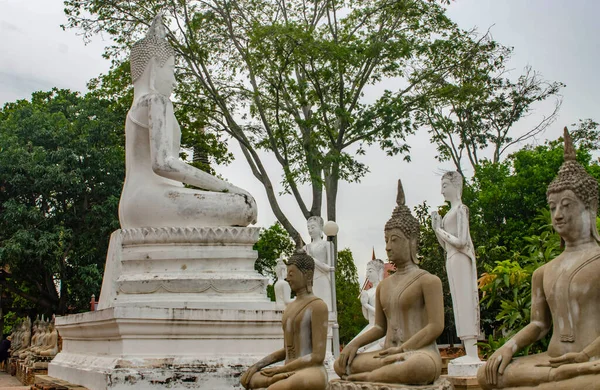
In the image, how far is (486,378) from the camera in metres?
4.28

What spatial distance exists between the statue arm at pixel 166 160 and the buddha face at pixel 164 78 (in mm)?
349

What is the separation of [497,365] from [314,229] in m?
11.3

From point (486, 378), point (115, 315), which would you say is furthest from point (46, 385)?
point (486, 378)

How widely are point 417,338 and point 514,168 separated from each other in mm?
25470

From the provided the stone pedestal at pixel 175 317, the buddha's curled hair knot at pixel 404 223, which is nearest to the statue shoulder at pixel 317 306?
the buddha's curled hair knot at pixel 404 223

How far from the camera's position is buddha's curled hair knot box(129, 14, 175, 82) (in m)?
10.4

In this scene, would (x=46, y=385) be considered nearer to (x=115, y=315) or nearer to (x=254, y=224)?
(x=115, y=315)

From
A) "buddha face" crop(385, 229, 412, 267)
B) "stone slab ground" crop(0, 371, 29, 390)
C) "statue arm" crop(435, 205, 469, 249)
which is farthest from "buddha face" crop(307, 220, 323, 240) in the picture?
"buddha face" crop(385, 229, 412, 267)

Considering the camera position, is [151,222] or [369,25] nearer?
[151,222]

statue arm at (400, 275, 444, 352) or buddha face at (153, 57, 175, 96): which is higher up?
buddha face at (153, 57, 175, 96)

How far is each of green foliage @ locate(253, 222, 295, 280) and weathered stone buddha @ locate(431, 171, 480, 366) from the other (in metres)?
27.6

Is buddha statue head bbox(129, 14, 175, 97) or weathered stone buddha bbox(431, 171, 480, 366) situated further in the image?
buddha statue head bbox(129, 14, 175, 97)

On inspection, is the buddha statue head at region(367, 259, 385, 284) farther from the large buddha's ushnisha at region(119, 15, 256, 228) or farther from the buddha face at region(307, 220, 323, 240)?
the large buddha's ushnisha at region(119, 15, 256, 228)

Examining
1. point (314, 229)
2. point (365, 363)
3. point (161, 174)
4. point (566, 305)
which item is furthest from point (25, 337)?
point (566, 305)
